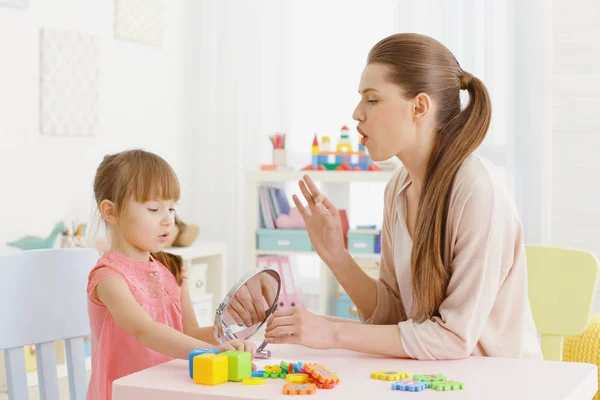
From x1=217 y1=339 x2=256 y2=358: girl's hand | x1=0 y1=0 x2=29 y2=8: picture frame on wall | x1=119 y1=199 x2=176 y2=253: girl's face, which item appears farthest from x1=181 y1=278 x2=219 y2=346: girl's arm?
x1=0 y1=0 x2=29 y2=8: picture frame on wall

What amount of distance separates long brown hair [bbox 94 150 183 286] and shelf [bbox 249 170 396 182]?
2035 mm

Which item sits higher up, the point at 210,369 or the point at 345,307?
the point at 210,369

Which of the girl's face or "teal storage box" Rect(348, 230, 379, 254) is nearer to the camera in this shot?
the girl's face

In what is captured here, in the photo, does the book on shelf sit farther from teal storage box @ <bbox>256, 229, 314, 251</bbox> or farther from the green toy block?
the green toy block

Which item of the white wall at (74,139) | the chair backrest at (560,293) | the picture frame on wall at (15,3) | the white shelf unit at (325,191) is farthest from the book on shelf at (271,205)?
the chair backrest at (560,293)

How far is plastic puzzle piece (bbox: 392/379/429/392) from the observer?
1130mm

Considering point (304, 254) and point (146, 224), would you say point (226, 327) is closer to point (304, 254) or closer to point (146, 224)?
point (146, 224)

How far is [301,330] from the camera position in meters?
1.38

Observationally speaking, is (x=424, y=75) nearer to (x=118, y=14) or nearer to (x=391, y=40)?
(x=391, y=40)

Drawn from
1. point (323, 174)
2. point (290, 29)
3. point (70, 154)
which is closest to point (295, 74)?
point (290, 29)

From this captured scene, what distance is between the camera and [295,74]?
421cm

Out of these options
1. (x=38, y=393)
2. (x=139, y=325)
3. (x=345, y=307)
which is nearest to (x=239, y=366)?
(x=139, y=325)

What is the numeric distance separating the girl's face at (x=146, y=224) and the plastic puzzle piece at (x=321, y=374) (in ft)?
1.88

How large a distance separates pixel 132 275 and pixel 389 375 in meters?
0.65
